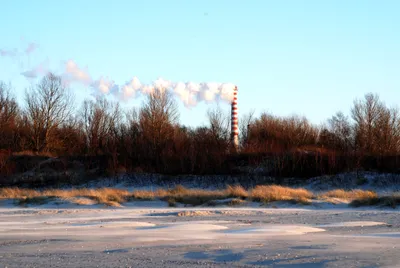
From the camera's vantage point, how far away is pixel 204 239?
13781 mm

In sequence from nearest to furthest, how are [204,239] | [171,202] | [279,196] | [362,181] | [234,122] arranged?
[204,239] < [171,202] < [279,196] < [362,181] < [234,122]

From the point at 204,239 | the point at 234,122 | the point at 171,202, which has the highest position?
the point at 234,122

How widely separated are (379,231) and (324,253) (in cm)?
480

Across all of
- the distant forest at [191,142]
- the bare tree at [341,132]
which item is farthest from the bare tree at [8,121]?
the bare tree at [341,132]

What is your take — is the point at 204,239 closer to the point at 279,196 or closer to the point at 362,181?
the point at 279,196

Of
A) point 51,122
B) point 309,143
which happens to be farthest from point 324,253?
point 51,122

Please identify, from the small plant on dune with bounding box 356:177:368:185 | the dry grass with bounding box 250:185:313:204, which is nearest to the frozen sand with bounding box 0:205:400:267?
the dry grass with bounding box 250:185:313:204

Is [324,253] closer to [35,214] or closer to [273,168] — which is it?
[35,214]

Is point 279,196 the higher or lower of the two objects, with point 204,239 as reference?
higher

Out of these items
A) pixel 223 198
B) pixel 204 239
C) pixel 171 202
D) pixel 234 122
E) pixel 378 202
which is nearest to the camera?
pixel 204 239

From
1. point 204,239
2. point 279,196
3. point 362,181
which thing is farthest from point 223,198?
point 362,181

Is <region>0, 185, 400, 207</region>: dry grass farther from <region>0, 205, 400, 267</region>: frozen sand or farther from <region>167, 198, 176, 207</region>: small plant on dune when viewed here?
<region>0, 205, 400, 267</region>: frozen sand

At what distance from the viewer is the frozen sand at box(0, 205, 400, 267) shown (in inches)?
416

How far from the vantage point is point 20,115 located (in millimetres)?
63688
